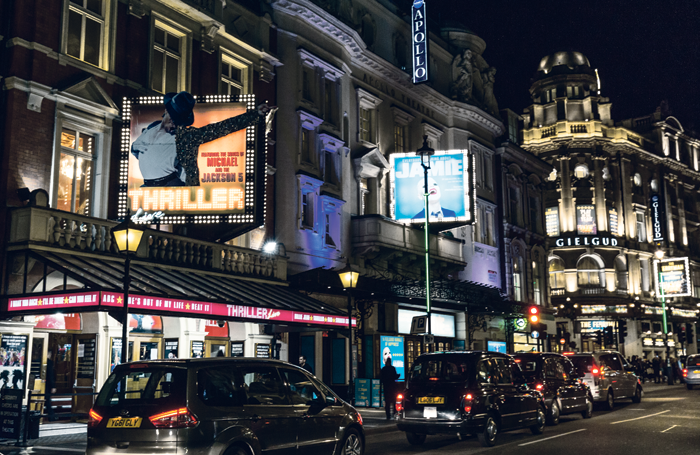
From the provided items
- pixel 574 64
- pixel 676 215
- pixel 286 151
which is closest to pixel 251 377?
pixel 286 151

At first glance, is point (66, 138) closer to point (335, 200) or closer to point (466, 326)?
point (335, 200)

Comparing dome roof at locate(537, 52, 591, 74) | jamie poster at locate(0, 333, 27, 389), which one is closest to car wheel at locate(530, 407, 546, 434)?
jamie poster at locate(0, 333, 27, 389)

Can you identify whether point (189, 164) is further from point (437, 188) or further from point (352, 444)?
point (437, 188)

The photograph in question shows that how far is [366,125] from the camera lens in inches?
1312

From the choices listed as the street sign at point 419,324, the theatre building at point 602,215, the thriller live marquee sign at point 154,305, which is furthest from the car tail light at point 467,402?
the theatre building at point 602,215

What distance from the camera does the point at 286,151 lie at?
89.5 feet

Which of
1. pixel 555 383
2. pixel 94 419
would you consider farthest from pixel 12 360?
pixel 555 383

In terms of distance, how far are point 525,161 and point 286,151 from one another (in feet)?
80.8

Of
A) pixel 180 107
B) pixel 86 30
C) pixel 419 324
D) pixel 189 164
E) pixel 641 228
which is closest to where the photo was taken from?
pixel 86 30

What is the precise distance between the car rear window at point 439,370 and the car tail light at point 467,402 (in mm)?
435

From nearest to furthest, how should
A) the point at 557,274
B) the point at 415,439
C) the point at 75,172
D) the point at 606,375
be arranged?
1. the point at 415,439
2. the point at 75,172
3. the point at 606,375
4. the point at 557,274

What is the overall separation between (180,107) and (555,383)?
12.8m

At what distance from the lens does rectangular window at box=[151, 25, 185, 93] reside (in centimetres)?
2219

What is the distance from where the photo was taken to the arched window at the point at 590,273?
6285 centimetres
